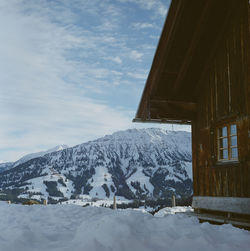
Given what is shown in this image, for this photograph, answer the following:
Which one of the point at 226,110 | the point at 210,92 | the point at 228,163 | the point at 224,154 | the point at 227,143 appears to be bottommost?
the point at 228,163

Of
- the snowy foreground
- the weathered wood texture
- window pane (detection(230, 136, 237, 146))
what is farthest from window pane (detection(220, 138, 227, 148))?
the snowy foreground

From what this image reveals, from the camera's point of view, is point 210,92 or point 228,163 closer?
point 228,163

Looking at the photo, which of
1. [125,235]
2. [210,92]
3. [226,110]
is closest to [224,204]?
[226,110]

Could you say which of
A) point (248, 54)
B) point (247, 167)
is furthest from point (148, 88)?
point (247, 167)

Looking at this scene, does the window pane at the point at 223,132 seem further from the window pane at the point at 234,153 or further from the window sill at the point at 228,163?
the window sill at the point at 228,163

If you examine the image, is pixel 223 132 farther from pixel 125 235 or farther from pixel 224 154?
pixel 125 235

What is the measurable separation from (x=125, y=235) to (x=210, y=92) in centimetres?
562

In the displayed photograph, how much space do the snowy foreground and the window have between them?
2.34 m

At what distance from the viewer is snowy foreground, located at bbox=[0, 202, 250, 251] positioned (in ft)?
16.8

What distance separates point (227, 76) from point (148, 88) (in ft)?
7.98

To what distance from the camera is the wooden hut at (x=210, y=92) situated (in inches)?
321

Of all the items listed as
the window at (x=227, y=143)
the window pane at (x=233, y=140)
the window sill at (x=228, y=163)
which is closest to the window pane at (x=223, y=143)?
the window at (x=227, y=143)

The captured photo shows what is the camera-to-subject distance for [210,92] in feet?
31.3

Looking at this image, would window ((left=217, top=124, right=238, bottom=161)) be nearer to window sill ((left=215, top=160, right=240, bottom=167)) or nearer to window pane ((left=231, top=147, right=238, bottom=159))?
window pane ((left=231, top=147, right=238, bottom=159))
